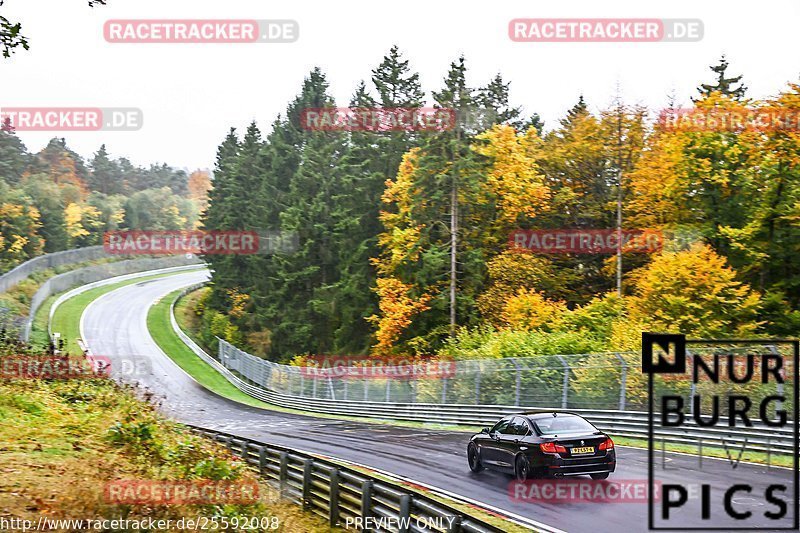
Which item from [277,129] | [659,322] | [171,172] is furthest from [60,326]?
[171,172]

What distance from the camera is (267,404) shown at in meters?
51.7

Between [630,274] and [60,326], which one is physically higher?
[630,274]

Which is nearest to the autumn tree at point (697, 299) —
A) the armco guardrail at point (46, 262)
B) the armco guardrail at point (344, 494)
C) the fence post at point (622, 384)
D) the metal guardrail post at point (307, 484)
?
the fence post at point (622, 384)

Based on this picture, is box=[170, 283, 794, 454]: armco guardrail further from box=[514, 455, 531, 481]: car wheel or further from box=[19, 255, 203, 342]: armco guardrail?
box=[19, 255, 203, 342]: armco guardrail

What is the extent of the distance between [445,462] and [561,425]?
216 inches

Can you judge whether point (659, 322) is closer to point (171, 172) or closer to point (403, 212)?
point (403, 212)

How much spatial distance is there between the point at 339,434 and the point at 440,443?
6489 mm

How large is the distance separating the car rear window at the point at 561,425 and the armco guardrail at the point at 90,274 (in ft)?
156

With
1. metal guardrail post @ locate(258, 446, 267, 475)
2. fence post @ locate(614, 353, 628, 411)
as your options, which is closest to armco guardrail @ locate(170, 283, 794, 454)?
fence post @ locate(614, 353, 628, 411)

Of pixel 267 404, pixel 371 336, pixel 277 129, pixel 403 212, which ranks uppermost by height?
pixel 277 129

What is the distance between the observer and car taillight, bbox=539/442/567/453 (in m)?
15.7

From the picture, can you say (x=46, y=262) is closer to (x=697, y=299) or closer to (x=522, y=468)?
(x=697, y=299)

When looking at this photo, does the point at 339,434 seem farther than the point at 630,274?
No

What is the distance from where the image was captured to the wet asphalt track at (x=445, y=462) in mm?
13438
